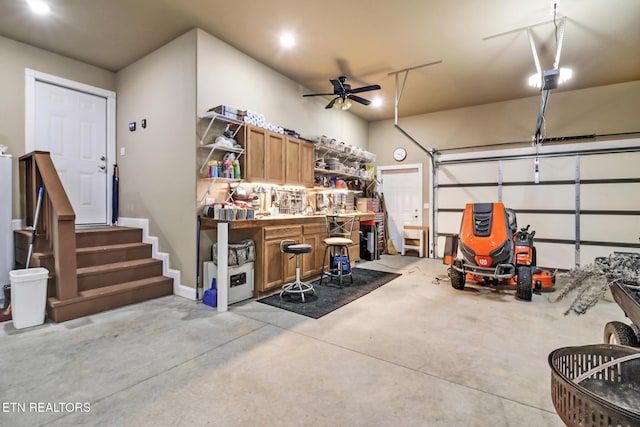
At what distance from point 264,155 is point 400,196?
434cm

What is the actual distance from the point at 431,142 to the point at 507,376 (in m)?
5.90

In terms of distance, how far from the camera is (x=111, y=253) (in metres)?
4.02

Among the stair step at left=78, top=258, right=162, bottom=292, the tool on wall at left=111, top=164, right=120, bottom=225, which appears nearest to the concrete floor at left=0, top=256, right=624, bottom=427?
the stair step at left=78, top=258, right=162, bottom=292

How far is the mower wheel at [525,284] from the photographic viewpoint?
388 centimetres

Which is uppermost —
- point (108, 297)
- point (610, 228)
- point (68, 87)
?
point (68, 87)

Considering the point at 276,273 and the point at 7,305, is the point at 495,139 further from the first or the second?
the point at 7,305

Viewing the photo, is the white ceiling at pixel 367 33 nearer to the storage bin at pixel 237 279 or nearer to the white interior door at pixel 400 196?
the white interior door at pixel 400 196

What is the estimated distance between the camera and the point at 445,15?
3553 millimetres

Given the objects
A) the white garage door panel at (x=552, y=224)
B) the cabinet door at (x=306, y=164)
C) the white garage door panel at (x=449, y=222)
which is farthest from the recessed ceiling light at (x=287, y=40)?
the white garage door panel at (x=552, y=224)

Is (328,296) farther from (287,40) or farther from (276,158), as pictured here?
(287,40)

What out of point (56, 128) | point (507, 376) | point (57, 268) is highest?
point (56, 128)

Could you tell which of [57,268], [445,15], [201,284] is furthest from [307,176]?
[57,268]

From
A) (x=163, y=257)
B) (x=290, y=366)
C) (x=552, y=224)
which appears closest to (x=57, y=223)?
(x=163, y=257)

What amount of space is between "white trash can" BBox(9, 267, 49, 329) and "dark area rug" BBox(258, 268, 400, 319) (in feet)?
7.30
